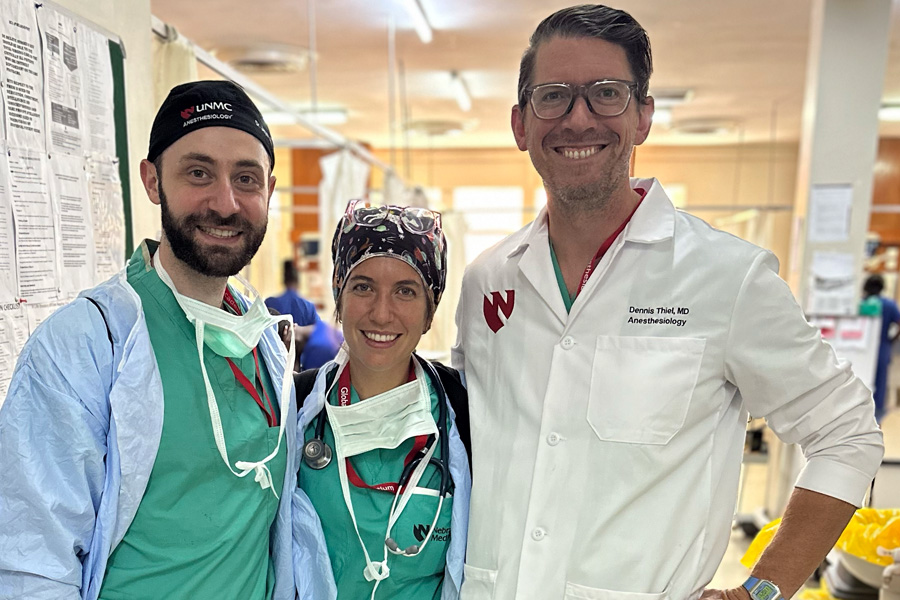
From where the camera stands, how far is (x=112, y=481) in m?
1.16

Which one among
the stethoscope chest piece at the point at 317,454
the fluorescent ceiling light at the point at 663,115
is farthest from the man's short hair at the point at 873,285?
the stethoscope chest piece at the point at 317,454

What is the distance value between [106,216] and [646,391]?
151 cm

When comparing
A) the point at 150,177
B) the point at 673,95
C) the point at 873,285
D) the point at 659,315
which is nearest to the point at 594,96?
the point at 659,315

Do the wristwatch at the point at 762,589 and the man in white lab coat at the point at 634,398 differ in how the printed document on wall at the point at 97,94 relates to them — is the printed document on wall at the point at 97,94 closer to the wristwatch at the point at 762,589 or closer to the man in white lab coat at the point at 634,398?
the man in white lab coat at the point at 634,398

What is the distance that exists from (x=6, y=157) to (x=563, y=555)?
1463 mm

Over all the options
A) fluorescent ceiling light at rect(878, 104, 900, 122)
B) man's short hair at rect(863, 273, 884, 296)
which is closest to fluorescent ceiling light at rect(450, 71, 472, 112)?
man's short hair at rect(863, 273, 884, 296)

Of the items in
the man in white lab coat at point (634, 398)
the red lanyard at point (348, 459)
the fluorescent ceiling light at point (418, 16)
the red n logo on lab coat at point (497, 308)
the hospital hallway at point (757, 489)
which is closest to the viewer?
the man in white lab coat at point (634, 398)

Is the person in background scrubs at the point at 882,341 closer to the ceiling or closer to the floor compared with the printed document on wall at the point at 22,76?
closer to the floor

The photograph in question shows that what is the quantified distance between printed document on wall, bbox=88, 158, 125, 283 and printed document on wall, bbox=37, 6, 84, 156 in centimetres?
10

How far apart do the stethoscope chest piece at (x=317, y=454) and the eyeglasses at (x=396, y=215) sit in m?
0.49

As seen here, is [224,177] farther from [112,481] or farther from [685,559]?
[685,559]

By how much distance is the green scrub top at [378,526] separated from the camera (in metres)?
1.43

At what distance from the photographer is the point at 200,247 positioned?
132 cm

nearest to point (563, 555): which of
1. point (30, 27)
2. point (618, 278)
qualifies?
point (618, 278)
